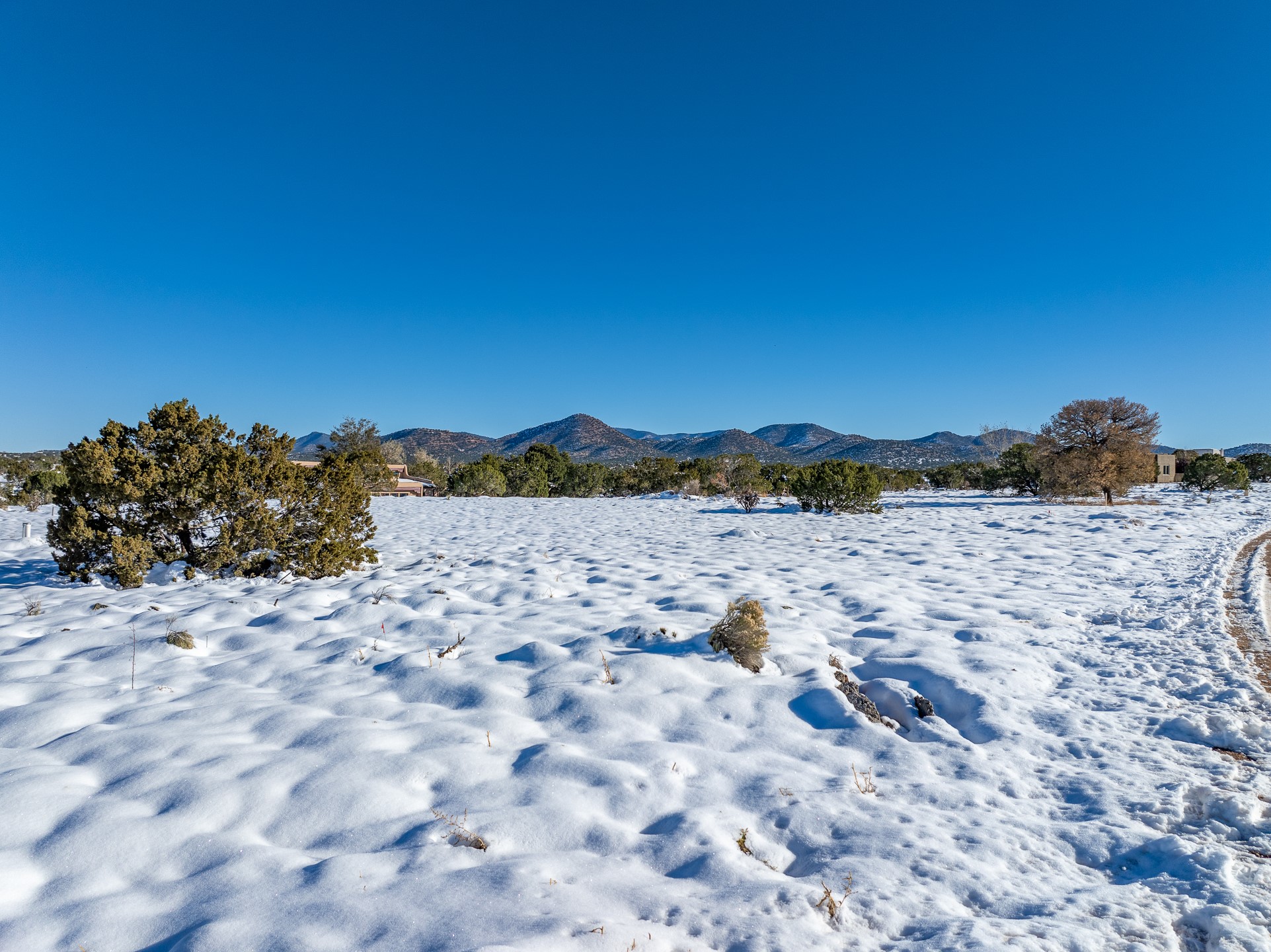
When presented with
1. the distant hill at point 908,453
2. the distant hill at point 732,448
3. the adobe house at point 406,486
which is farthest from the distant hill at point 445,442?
the distant hill at point 908,453

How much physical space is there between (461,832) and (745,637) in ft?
8.63

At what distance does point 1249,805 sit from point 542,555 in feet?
25.2

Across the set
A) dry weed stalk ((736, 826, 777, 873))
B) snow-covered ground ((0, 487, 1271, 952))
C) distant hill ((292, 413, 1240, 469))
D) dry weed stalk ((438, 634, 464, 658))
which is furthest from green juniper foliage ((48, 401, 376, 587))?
distant hill ((292, 413, 1240, 469))

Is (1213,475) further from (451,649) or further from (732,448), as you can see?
(732,448)

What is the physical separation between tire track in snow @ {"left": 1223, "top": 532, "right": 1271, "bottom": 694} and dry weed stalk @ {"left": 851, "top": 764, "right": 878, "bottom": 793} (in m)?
3.14

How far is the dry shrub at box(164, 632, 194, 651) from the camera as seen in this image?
186 inches

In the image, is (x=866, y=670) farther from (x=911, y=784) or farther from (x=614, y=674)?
(x=614, y=674)

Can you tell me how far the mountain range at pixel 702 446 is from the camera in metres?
89.8

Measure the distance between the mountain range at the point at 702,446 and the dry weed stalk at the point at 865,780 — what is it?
71.5 metres

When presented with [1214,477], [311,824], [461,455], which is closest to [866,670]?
[311,824]

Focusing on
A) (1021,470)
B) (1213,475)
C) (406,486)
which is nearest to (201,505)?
(1021,470)

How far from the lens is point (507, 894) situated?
213 centimetres

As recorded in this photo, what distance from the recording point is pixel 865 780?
3.11 meters

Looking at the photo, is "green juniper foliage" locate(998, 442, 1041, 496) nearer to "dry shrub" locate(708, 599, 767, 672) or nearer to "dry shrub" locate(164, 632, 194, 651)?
"dry shrub" locate(708, 599, 767, 672)
